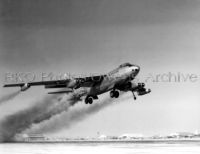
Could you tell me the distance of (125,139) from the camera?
18.8 meters

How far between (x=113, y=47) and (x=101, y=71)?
1310 millimetres

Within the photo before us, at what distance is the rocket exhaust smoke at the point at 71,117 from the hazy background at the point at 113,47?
263mm

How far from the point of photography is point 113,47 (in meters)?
18.5

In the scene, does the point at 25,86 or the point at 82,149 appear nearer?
the point at 82,149

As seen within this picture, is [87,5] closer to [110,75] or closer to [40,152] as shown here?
[110,75]

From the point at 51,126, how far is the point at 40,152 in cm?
360

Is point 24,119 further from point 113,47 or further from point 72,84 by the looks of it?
point 113,47

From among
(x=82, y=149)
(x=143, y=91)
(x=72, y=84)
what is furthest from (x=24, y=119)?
(x=143, y=91)

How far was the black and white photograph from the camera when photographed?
701 inches

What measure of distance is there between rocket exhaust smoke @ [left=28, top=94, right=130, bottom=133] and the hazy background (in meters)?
0.26


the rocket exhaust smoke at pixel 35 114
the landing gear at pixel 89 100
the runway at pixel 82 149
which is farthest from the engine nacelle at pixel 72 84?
the runway at pixel 82 149

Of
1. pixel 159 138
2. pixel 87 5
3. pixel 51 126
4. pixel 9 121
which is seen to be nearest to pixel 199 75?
pixel 159 138

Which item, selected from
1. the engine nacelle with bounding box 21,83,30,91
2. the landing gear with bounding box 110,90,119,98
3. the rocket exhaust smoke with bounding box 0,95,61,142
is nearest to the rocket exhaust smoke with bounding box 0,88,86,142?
the rocket exhaust smoke with bounding box 0,95,61,142

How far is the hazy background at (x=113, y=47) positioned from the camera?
17750 mm
